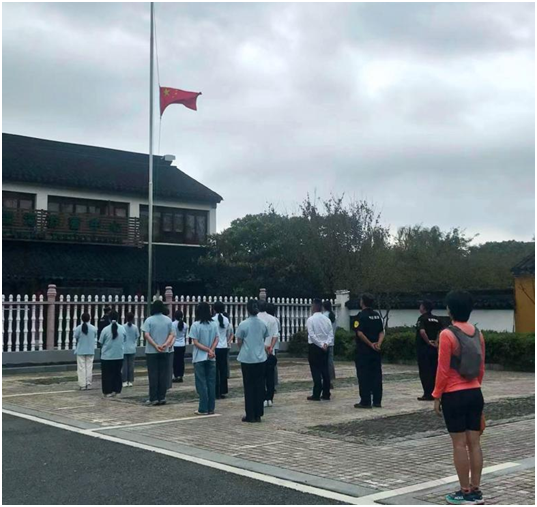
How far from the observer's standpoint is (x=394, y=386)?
1566 cm

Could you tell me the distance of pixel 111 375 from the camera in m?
13.9

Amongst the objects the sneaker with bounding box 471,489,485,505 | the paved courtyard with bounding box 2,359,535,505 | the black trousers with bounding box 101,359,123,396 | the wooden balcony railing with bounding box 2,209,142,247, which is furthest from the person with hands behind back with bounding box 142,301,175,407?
the wooden balcony railing with bounding box 2,209,142,247

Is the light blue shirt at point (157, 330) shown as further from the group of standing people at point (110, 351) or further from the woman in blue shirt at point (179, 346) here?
the woman in blue shirt at point (179, 346)

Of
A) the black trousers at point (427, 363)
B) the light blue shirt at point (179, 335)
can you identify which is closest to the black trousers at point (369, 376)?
the black trousers at point (427, 363)

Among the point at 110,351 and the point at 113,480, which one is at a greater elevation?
the point at 110,351

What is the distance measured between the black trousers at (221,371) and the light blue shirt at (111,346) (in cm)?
197

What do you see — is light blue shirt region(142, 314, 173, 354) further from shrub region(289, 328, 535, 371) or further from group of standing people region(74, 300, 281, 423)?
shrub region(289, 328, 535, 371)

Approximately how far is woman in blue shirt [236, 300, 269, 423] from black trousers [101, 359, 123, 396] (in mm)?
3819

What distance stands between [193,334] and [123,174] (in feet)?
76.2

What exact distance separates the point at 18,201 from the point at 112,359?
57.2 feet

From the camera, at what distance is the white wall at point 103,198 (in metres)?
29.3

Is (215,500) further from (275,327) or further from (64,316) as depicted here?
(64,316)

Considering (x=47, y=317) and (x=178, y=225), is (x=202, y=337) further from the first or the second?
(x=178, y=225)

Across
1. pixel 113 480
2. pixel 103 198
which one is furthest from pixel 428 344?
pixel 103 198
